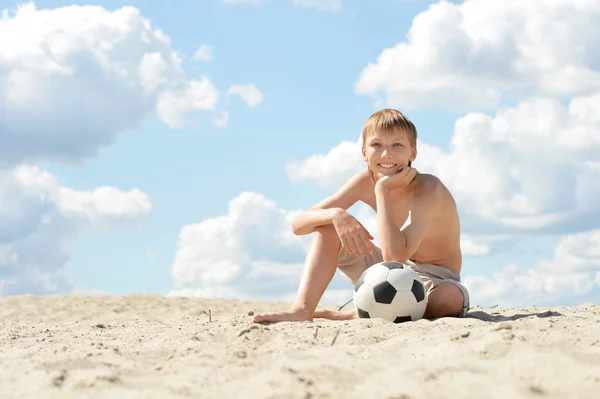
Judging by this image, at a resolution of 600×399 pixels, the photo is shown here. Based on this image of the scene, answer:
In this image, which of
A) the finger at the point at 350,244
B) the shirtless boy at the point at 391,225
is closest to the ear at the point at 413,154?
the shirtless boy at the point at 391,225

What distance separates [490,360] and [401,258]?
1.76 m

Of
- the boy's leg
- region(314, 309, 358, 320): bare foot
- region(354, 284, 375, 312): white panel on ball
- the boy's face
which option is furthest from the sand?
the boy's face

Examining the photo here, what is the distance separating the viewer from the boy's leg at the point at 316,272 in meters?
5.03

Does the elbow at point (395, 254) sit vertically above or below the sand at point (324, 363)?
above

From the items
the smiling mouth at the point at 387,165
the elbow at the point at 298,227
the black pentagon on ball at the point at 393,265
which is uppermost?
the smiling mouth at the point at 387,165

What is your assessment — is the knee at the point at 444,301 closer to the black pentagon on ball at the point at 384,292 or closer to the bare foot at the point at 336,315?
the black pentagon on ball at the point at 384,292

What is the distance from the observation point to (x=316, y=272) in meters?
5.07

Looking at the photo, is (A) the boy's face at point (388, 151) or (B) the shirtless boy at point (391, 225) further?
(A) the boy's face at point (388, 151)

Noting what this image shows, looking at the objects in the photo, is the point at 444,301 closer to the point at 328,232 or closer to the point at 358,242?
the point at 358,242

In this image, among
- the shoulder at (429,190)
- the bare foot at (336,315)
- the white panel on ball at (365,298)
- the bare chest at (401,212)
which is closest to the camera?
the white panel on ball at (365,298)

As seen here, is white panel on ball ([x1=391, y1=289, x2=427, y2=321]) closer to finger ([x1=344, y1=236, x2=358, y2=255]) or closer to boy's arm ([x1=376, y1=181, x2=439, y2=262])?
boy's arm ([x1=376, y1=181, x2=439, y2=262])

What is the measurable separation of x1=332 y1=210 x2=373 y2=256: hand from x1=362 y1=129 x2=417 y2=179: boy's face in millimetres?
535

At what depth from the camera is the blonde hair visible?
5.02 meters

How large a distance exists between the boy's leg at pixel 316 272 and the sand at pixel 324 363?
1.66ft
